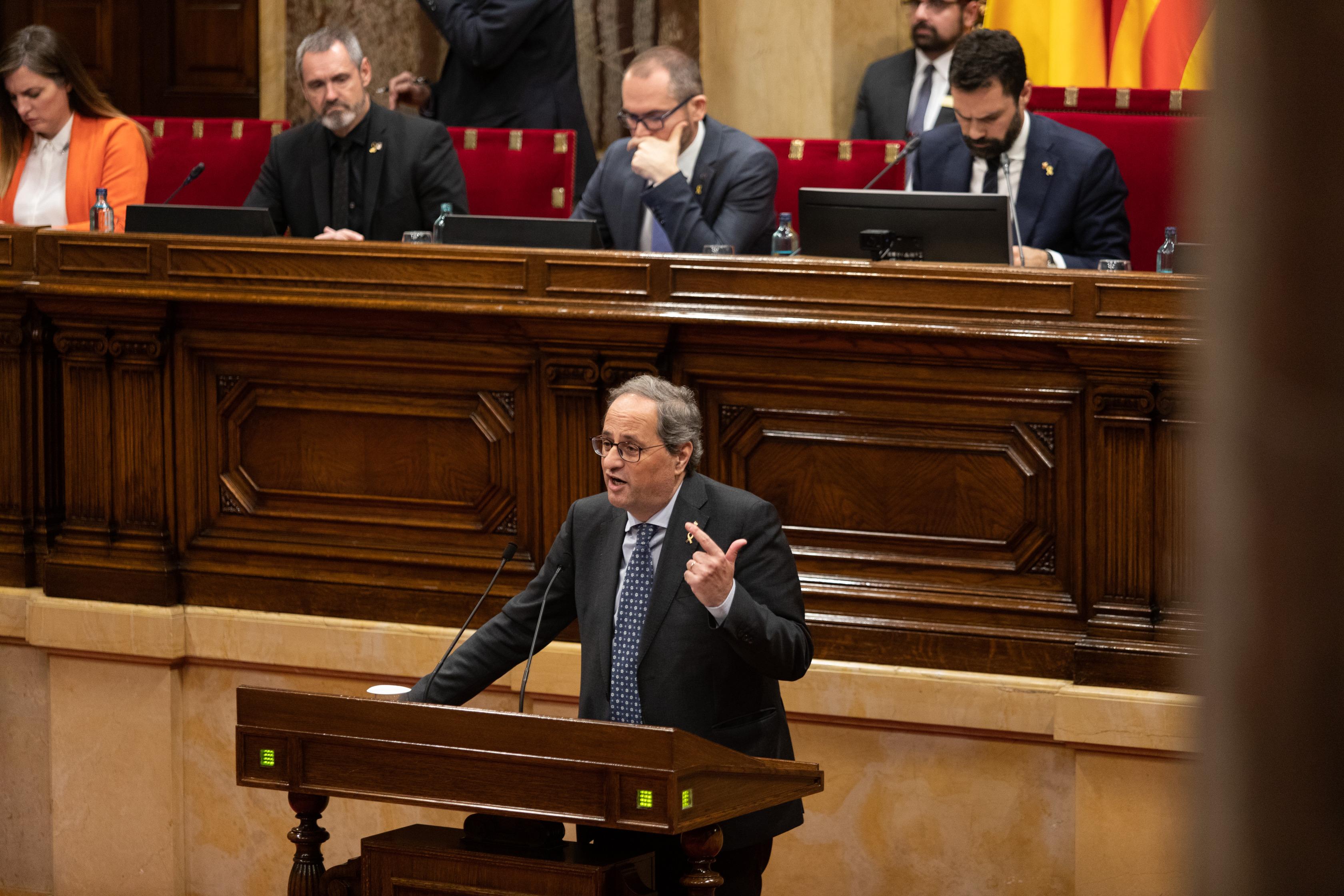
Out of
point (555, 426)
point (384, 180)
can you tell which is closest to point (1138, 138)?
point (555, 426)

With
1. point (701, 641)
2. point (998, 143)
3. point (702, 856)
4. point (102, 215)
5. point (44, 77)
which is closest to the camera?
point (702, 856)

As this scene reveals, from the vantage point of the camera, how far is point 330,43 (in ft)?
15.3

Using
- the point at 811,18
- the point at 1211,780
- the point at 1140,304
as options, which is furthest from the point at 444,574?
the point at 1211,780

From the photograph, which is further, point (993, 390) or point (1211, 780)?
point (993, 390)

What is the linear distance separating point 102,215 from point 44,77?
2.07ft

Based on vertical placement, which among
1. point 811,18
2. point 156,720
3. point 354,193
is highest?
point 811,18

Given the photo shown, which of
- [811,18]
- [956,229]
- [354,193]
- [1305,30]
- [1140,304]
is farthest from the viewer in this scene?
[811,18]

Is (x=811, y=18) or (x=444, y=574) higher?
(x=811, y=18)

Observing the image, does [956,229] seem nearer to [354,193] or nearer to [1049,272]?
[1049,272]

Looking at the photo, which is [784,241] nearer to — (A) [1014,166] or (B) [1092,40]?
(A) [1014,166]

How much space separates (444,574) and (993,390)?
1.31 metres

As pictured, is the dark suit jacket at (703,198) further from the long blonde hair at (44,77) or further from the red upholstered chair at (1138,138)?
the long blonde hair at (44,77)

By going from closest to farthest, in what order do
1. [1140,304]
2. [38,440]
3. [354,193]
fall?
1. [1140,304]
2. [38,440]
3. [354,193]

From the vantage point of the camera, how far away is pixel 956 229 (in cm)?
352
